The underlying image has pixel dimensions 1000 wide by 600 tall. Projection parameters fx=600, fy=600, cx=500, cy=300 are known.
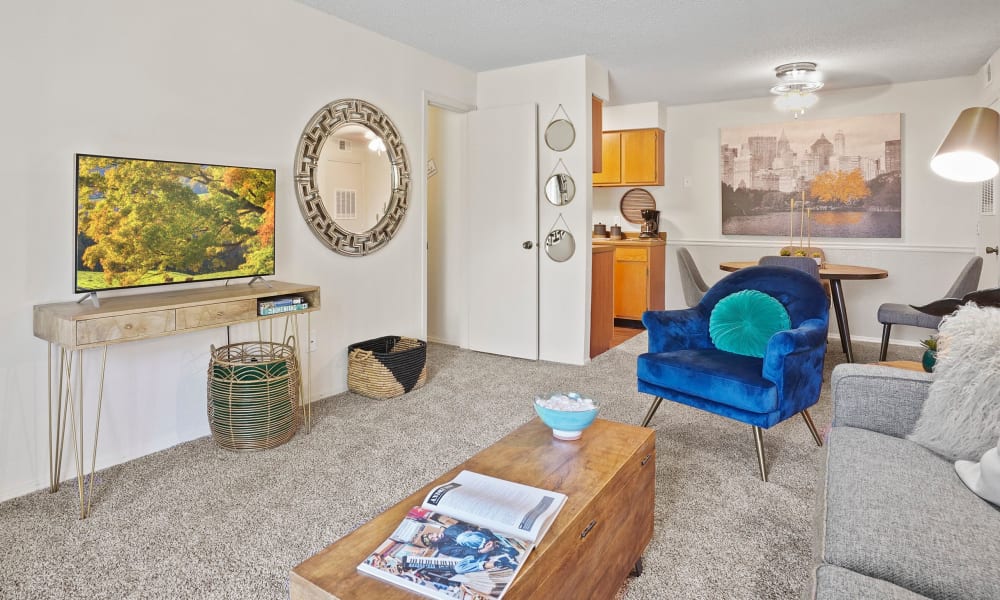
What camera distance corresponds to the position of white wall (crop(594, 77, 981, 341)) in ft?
16.8

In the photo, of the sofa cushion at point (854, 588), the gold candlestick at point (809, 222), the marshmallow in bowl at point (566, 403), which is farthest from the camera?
the gold candlestick at point (809, 222)

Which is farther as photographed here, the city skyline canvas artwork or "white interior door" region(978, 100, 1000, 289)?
the city skyline canvas artwork

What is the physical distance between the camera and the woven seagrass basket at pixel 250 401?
2.81 meters

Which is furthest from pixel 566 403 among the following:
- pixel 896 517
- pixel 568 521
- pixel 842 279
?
pixel 842 279

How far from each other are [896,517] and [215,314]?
255 centimetres

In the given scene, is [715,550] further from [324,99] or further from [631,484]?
[324,99]

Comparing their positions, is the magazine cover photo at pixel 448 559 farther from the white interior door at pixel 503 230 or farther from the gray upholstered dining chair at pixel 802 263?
the gray upholstered dining chair at pixel 802 263

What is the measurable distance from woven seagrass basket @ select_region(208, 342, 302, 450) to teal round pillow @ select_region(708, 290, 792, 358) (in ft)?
7.13

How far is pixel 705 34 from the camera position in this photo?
156 inches

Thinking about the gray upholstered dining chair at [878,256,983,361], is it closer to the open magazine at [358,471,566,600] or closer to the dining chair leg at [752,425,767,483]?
the dining chair leg at [752,425,767,483]

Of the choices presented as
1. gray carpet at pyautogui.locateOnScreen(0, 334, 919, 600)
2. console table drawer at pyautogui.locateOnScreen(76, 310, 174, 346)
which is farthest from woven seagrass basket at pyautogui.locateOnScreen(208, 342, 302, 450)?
console table drawer at pyautogui.locateOnScreen(76, 310, 174, 346)

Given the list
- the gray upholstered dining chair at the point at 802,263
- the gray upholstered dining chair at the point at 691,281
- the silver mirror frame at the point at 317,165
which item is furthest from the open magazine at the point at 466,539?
the gray upholstered dining chair at the point at 691,281

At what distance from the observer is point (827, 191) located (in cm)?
557

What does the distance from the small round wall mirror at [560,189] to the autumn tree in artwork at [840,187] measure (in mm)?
2622
